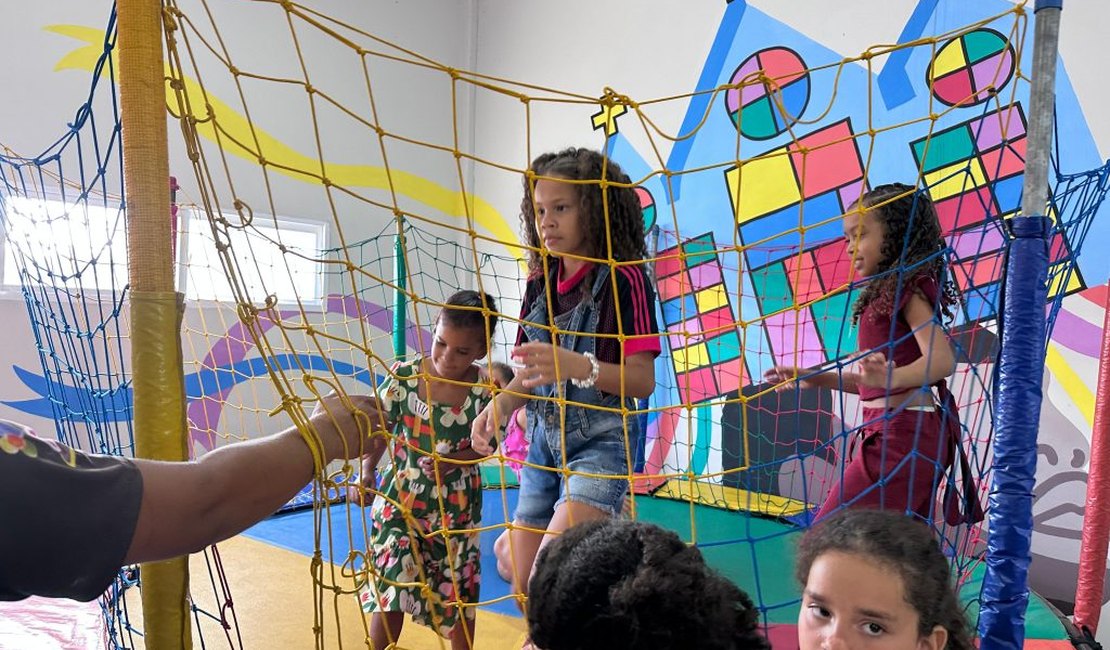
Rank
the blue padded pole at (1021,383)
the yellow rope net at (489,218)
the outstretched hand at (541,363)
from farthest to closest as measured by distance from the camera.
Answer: the yellow rope net at (489,218) → the outstretched hand at (541,363) → the blue padded pole at (1021,383)

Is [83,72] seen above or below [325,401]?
above

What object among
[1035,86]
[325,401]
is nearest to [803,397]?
[1035,86]

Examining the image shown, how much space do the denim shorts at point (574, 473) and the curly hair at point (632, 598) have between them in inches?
15.6

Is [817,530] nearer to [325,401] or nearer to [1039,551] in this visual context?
[325,401]

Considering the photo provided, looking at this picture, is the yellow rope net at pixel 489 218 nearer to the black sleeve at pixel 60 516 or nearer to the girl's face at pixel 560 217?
the girl's face at pixel 560 217

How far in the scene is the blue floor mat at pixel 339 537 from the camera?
5.97ft

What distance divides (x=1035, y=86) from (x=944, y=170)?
1447 mm

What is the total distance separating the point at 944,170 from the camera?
2.03 metres

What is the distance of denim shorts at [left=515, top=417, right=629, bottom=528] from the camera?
0.94 m

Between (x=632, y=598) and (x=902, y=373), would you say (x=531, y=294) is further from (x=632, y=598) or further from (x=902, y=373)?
(x=632, y=598)

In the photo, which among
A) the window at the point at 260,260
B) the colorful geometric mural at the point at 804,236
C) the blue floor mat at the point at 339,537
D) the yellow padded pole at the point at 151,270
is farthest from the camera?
the window at the point at 260,260

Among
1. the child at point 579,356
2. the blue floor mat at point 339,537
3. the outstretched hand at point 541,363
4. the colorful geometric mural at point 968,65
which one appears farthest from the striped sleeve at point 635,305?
the colorful geometric mural at point 968,65

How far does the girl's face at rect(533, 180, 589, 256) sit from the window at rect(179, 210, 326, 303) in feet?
6.85

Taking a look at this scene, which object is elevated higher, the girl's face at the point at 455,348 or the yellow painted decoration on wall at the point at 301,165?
the yellow painted decoration on wall at the point at 301,165
